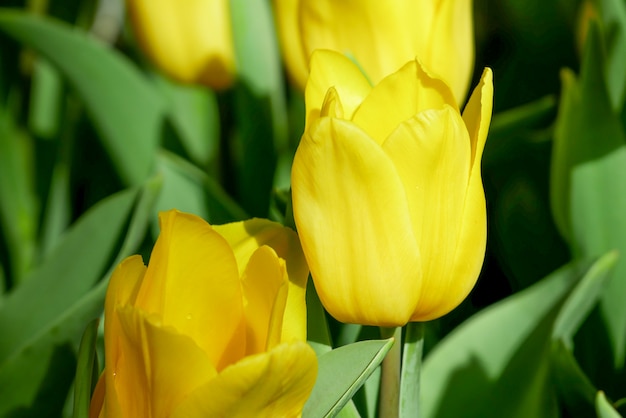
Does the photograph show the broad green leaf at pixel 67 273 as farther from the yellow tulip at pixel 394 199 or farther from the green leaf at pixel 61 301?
the yellow tulip at pixel 394 199

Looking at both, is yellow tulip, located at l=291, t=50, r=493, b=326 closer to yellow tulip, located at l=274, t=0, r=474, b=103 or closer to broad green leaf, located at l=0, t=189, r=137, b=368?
yellow tulip, located at l=274, t=0, r=474, b=103

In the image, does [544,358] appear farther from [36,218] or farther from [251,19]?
[36,218]

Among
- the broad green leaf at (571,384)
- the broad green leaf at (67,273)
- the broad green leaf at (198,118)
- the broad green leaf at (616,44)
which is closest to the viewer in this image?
the broad green leaf at (571,384)

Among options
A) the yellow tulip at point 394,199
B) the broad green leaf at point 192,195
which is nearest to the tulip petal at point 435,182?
the yellow tulip at point 394,199

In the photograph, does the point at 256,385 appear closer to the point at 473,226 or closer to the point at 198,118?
the point at 473,226

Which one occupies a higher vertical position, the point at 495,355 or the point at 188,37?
the point at 188,37

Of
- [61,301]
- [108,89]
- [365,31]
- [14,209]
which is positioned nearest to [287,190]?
[365,31]

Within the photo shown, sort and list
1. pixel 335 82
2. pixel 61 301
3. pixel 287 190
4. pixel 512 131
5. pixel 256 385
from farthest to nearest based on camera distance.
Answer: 1. pixel 512 131
2. pixel 61 301
3. pixel 287 190
4. pixel 335 82
5. pixel 256 385
